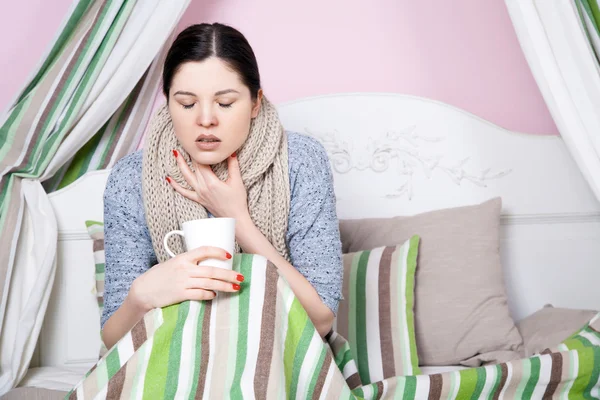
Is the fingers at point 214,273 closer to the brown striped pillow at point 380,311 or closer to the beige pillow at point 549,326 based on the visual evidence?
the brown striped pillow at point 380,311

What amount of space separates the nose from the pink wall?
954 millimetres

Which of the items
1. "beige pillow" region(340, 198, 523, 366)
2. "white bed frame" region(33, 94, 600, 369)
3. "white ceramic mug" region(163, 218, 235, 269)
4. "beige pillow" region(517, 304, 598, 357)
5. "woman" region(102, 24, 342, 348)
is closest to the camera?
"white ceramic mug" region(163, 218, 235, 269)

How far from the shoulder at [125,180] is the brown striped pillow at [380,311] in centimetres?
65

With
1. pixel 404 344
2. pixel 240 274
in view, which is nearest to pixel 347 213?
pixel 404 344

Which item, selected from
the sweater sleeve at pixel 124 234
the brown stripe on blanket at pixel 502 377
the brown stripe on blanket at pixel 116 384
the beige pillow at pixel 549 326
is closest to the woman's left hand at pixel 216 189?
the sweater sleeve at pixel 124 234

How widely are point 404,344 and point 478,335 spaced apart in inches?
9.0

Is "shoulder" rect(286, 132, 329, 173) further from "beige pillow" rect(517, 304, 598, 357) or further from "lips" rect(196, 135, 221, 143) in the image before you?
"beige pillow" rect(517, 304, 598, 357)

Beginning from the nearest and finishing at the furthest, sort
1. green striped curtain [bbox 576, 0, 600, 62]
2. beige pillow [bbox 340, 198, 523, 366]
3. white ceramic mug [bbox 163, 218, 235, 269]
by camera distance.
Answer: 1. white ceramic mug [bbox 163, 218, 235, 269]
2. green striped curtain [bbox 576, 0, 600, 62]
3. beige pillow [bbox 340, 198, 523, 366]

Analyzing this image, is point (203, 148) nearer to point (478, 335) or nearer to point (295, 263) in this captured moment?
point (295, 263)

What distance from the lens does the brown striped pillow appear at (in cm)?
182

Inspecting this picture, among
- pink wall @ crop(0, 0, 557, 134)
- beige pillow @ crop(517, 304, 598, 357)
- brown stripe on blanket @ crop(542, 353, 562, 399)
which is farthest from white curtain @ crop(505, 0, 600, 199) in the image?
pink wall @ crop(0, 0, 557, 134)

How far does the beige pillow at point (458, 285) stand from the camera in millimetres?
1914

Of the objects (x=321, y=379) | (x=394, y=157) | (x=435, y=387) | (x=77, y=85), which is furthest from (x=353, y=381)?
(x=77, y=85)

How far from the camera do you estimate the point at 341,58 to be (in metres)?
2.37
